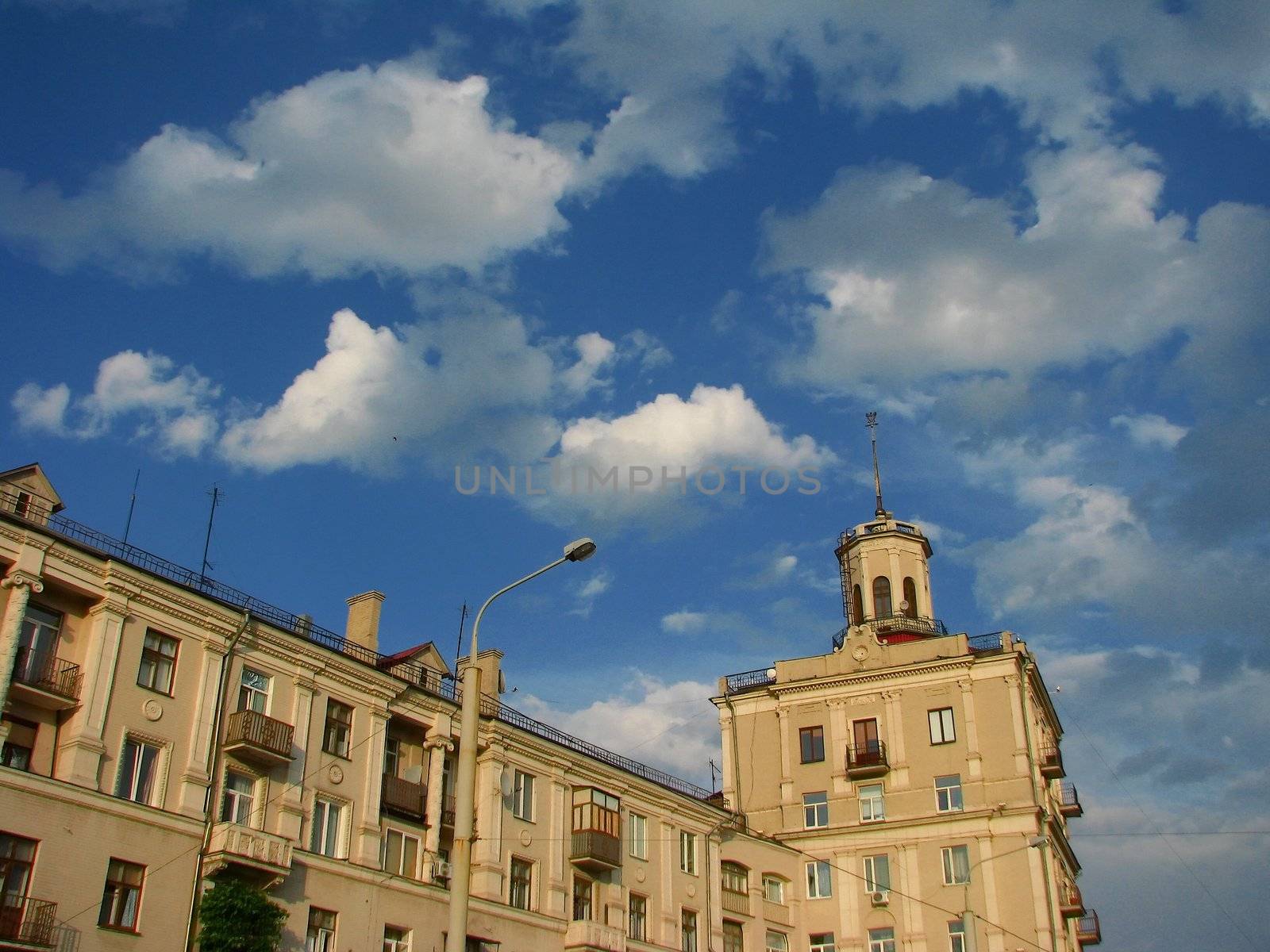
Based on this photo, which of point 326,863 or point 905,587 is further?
point 905,587

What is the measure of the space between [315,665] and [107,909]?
1137 centimetres

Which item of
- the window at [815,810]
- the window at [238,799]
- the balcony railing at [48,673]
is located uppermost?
the window at [815,810]

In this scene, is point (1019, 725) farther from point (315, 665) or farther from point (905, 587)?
point (315, 665)

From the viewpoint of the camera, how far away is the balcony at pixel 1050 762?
229 feet

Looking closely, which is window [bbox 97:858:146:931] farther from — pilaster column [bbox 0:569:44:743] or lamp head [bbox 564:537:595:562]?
lamp head [bbox 564:537:595:562]

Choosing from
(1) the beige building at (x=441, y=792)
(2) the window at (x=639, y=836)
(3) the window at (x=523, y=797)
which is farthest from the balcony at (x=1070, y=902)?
(3) the window at (x=523, y=797)

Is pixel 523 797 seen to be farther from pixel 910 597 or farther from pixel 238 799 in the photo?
pixel 910 597

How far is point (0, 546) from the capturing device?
38.4m

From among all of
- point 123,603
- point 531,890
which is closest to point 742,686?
point 531,890

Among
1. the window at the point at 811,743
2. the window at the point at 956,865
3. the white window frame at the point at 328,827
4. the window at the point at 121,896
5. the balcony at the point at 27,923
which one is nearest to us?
the balcony at the point at 27,923

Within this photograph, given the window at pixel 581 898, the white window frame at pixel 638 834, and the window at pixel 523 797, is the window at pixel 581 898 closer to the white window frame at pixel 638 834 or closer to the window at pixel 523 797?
the white window frame at pixel 638 834

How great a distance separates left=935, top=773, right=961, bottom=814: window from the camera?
67.9 metres

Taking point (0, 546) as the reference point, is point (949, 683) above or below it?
above

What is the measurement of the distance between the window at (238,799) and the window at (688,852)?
950 inches
